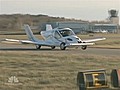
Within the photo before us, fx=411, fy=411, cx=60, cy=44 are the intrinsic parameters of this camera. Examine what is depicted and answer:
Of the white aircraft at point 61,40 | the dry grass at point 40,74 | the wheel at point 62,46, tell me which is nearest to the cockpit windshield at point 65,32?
the white aircraft at point 61,40

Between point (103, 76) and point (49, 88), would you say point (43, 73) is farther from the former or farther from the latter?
point (103, 76)

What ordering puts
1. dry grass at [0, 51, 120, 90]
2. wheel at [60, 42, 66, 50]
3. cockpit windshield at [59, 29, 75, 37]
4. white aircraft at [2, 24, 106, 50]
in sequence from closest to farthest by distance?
dry grass at [0, 51, 120, 90] < white aircraft at [2, 24, 106, 50] < wheel at [60, 42, 66, 50] < cockpit windshield at [59, 29, 75, 37]

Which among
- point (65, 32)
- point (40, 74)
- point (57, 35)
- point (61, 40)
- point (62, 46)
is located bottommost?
point (62, 46)

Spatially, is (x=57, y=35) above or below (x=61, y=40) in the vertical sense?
above

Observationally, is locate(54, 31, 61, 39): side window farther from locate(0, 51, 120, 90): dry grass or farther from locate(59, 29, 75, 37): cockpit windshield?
locate(0, 51, 120, 90): dry grass

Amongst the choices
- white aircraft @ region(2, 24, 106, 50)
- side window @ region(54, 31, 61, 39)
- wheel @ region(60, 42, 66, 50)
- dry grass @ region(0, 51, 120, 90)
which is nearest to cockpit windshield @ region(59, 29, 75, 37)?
white aircraft @ region(2, 24, 106, 50)

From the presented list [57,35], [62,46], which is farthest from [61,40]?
[57,35]

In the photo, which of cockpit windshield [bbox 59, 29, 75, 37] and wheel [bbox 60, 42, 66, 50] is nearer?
wheel [bbox 60, 42, 66, 50]

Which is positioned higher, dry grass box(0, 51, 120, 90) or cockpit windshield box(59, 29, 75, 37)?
cockpit windshield box(59, 29, 75, 37)

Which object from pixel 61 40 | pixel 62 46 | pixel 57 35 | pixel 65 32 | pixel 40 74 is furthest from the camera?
pixel 57 35

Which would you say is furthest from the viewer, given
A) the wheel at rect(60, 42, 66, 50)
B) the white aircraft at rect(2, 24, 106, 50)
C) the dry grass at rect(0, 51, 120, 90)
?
the wheel at rect(60, 42, 66, 50)

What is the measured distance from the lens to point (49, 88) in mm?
12547

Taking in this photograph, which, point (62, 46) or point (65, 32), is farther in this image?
point (65, 32)

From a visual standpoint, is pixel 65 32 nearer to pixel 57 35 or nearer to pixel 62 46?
pixel 57 35
